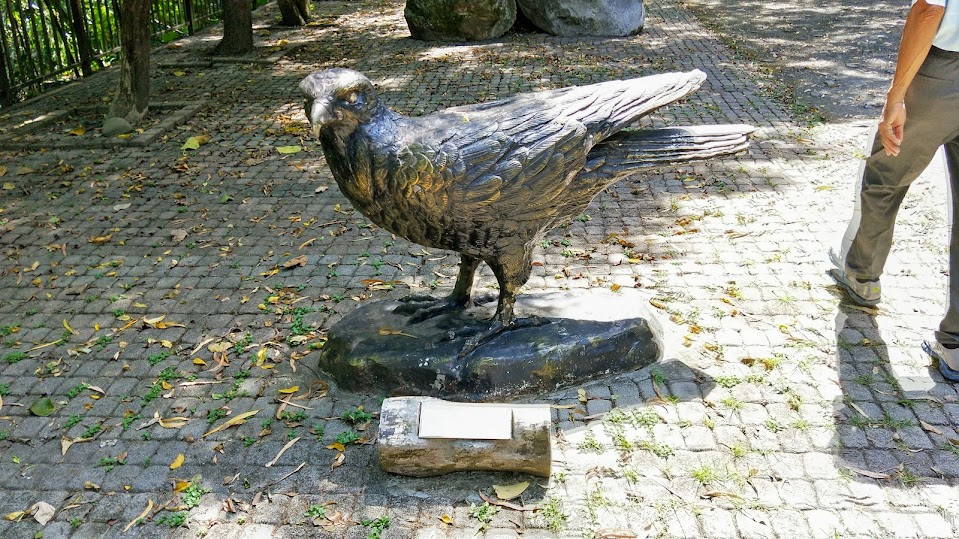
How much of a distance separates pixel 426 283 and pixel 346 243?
0.98 metres

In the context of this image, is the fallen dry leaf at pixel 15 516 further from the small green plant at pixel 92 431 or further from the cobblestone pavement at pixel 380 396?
the small green plant at pixel 92 431

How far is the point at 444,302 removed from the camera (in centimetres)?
427

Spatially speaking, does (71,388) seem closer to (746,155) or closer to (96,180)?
(96,180)

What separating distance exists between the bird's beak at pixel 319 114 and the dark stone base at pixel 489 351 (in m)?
1.32

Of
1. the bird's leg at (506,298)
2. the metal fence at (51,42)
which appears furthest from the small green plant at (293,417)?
the metal fence at (51,42)

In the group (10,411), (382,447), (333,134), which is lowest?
(10,411)

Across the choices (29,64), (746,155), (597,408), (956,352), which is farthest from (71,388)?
(29,64)

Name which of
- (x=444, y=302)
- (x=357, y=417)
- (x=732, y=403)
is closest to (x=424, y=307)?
(x=444, y=302)

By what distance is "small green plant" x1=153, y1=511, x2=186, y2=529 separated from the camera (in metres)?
3.24

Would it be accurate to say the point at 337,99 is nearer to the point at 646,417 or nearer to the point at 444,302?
the point at 444,302

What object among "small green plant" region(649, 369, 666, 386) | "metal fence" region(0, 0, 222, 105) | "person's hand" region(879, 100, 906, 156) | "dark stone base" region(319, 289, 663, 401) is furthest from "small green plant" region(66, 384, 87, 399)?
"metal fence" region(0, 0, 222, 105)

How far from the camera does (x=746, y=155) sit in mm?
7320

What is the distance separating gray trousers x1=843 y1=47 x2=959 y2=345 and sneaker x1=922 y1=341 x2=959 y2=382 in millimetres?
48

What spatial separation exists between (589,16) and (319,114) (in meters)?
9.78
